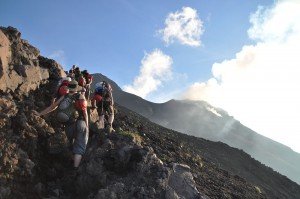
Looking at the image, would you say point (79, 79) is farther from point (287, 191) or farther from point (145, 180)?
point (287, 191)

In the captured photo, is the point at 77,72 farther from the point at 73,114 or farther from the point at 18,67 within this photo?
the point at 73,114

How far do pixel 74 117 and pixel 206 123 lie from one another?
140 meters

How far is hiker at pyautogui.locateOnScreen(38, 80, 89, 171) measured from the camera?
10.5m

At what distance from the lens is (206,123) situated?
149875 mm

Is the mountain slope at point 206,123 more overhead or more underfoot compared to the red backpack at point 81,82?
more overhead

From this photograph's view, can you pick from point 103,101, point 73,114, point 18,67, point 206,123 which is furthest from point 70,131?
point 206,123

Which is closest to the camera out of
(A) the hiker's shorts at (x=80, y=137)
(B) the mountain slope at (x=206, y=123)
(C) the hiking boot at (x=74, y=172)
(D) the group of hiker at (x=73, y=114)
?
(C) the hiking boot at (x=74, y=172)

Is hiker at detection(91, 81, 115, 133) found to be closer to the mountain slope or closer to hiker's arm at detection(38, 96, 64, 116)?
hiker's arm at detection(38, 96, 64, 116)

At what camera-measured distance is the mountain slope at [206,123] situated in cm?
13125

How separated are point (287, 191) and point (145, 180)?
4054 centimetres

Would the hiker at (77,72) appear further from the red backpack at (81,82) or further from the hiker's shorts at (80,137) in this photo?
the hiker's shorts at (80,137)

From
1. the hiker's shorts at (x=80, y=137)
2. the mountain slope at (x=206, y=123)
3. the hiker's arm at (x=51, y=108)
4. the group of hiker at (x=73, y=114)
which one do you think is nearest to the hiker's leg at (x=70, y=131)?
the group of hiker at (x=73, y=114)

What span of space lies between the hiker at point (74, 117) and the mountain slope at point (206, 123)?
110 meters

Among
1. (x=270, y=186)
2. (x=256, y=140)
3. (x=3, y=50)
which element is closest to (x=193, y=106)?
(x=256, y=140)
